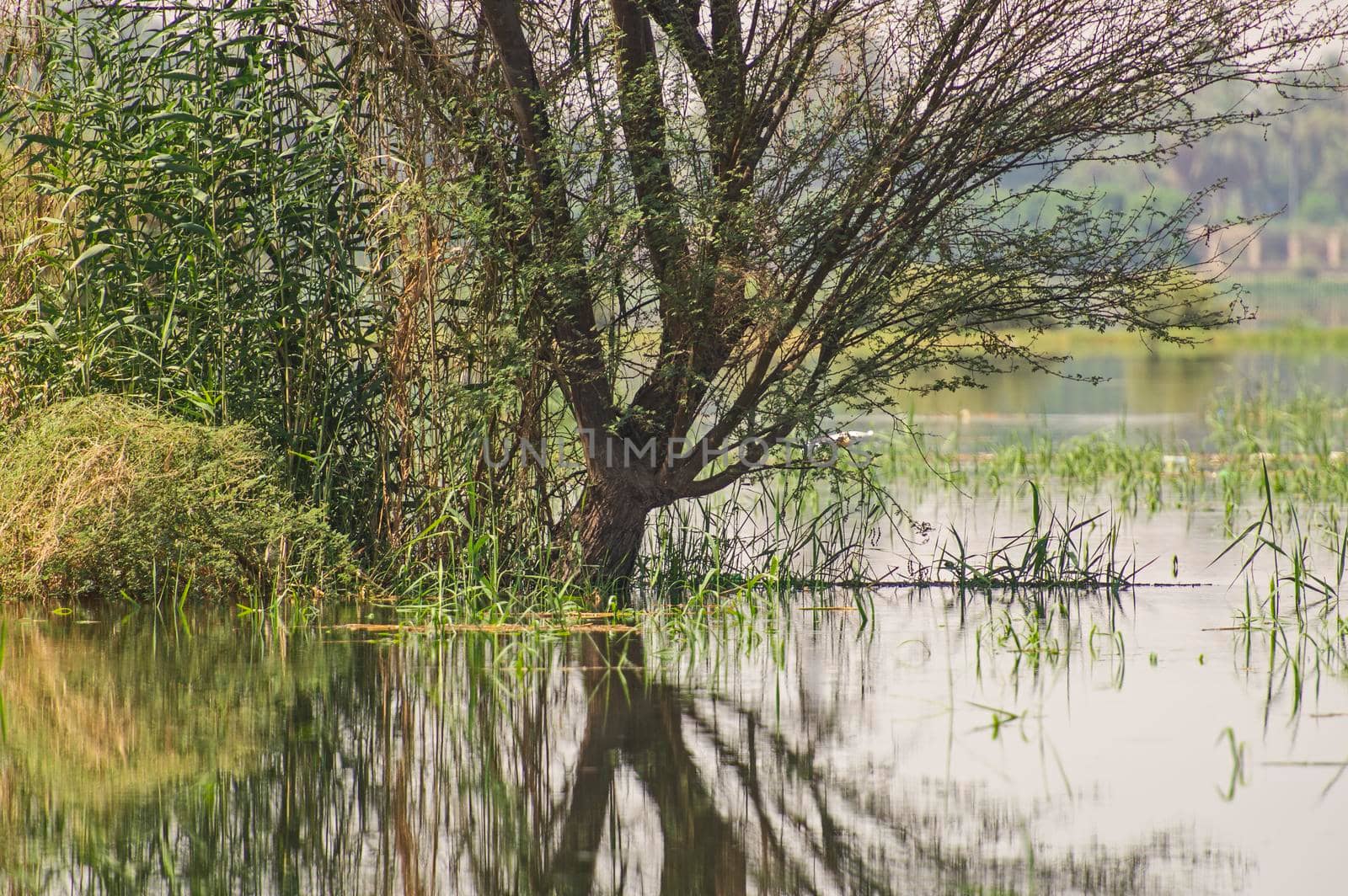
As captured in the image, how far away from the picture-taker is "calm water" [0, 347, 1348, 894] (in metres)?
4.18

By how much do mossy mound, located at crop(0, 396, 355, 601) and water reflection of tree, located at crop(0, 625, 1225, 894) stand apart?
1.97 meters

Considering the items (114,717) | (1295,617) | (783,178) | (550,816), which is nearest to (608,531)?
(783,178)

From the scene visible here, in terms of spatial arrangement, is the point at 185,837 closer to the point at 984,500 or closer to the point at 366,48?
the point at 366,48

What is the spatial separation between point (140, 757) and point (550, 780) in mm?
1384

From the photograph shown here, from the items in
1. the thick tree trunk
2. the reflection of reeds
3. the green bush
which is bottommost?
the reflection of reeds

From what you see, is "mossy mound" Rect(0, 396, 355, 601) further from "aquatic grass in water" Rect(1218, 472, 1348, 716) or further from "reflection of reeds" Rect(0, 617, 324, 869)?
"aquatic grass in water" Rect(1218, 472, 1348, 716)

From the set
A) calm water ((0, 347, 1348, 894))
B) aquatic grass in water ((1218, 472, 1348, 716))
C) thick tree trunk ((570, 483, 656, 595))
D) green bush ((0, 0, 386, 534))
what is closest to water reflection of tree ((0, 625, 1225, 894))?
calm water ((0, 347, 1348, 894))

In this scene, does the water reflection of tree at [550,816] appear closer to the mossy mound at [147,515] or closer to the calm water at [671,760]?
the calm water at [671,760]

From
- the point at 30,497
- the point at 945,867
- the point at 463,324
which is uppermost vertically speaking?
the point at 463,324

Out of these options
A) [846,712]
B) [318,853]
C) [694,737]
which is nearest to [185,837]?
[318,853]

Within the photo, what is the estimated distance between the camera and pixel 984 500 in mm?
12688

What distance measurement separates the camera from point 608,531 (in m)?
7.98

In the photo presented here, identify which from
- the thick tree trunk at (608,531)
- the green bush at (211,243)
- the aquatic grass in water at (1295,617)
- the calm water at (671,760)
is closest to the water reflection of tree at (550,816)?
the calm water at (671,760)

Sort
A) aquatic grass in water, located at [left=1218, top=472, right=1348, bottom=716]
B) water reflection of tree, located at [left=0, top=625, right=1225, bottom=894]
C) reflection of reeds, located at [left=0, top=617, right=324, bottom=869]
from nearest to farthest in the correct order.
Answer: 1. water reflection of tree, located at [left=0, top=625, right=1225, bottom=894]
2. reflection of reeds, located at [left=0, top=617, right=324, bottom=869]
3. aquatic grass in water, located at [left=1218, top=472, right=1348, bottom=716]
